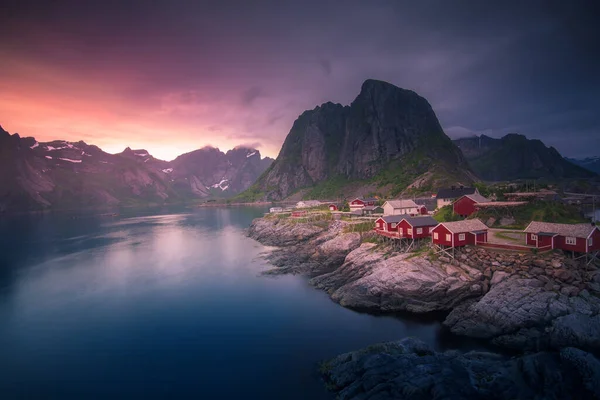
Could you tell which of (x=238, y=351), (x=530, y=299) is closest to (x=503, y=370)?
(x=530, y=299)

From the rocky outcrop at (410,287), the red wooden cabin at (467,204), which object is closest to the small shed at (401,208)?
the red wooden cabin at (467,204)

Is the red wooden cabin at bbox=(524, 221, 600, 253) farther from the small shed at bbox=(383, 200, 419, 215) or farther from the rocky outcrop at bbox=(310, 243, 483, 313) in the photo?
the small shed at bbox=(383, 200, 419, 215)

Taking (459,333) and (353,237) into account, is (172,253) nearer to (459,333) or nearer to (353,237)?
(353,237)

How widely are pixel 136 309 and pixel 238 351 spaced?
18929 mm

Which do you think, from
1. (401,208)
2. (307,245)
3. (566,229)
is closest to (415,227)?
(566,229)

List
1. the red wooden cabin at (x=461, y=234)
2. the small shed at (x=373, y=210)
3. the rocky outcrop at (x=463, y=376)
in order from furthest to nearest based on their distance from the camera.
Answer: the small shed at (x=373, y=210)
the red wooden cabin at (x=461, y=234)
the rocky outcrop at (x=463, y=376)

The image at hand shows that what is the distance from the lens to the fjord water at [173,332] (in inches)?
944

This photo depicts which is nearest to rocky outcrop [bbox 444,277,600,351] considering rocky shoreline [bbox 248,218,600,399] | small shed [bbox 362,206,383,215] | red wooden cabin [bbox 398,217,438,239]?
rocky shoreline [bbox 248,218,600,399]

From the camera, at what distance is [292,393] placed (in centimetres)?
2191

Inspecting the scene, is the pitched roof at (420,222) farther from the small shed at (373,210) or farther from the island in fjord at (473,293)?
the small shed at (373,210)

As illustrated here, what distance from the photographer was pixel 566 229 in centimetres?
3366

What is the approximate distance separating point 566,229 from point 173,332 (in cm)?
4277

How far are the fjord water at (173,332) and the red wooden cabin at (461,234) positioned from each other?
12051 millimetres

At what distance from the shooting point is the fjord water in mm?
23969
